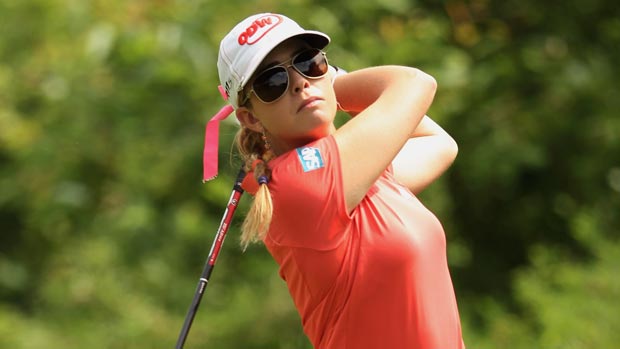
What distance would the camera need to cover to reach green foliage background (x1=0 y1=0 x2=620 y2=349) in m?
6.30

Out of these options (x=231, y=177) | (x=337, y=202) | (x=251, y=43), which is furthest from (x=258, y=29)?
(x=231, y=177)

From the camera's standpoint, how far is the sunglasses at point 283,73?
2.43 m

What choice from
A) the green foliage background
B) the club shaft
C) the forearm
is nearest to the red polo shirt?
the club shaft

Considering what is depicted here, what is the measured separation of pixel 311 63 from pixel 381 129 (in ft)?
0.73

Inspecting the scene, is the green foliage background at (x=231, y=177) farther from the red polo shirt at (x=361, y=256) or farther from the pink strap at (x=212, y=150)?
the red polo shirt at (x=361, y=256)

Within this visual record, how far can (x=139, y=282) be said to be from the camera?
6762 millimetres

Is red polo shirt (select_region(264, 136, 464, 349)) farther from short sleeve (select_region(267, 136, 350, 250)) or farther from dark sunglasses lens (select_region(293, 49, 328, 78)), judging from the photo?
dark sunglasses lens (select_region(293, 49, 328, 78))

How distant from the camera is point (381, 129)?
2.37 metres

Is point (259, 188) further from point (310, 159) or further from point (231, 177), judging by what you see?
point (231, 177)

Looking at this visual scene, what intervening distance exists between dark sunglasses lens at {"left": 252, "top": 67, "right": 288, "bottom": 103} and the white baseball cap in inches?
1.4

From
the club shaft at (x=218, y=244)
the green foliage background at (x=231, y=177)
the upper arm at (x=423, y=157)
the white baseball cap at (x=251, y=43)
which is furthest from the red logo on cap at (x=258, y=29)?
the green foliage background at (x=231, y=177)

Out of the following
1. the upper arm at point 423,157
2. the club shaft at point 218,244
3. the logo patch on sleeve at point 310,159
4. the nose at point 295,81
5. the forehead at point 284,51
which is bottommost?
the upper arm at point 423,157

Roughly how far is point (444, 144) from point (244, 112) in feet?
1.71

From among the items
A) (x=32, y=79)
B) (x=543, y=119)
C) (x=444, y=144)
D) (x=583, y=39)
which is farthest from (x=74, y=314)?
(x=444, y=144)
